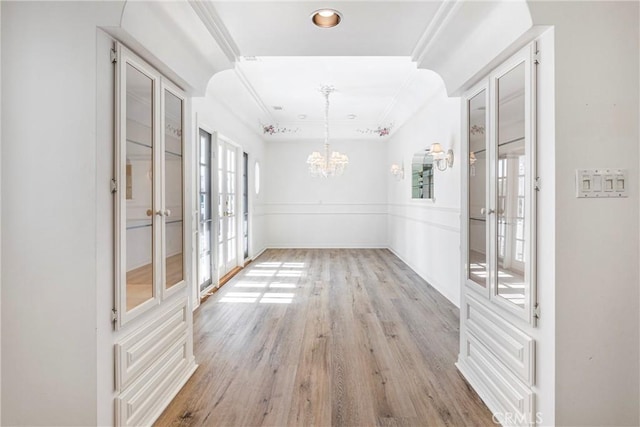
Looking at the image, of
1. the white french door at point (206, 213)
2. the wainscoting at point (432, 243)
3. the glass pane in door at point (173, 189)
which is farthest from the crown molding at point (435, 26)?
the white french door at point (206, 213)

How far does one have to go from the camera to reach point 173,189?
7.07 feet

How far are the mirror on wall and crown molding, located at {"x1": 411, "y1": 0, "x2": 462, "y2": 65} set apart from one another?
2.65m

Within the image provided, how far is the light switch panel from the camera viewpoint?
1490 millimetres

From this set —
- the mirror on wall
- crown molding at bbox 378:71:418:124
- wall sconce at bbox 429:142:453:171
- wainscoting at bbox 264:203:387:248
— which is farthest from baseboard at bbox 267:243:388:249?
wall sconce at bbox 429:142:453:171

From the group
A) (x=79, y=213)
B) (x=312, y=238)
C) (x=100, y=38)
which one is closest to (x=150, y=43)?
(x=100, y=38)

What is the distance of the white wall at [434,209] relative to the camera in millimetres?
3871

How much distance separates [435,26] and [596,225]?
4.75ft

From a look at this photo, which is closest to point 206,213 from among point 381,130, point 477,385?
point 477,385

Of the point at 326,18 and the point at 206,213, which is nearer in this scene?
the point at 326,18

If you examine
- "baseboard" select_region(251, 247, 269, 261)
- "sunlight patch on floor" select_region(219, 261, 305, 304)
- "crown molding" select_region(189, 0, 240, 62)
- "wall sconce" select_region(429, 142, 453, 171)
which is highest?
"crown molding" select_region(189, 0, 240, 62)

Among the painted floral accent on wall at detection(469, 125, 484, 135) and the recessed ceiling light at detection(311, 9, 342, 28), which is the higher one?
the recessed ceiling light at detection(311, 9, 342, 28)

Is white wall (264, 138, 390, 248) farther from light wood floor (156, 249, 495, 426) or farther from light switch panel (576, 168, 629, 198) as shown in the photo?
light switch panel (576, 168, 629, 198)

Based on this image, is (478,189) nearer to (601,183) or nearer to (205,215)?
(601,183)

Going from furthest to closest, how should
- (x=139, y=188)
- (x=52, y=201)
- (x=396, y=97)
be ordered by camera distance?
1. (x=396, y=97)
2. (x=139, y=188)
3. (x=52, y=201)
